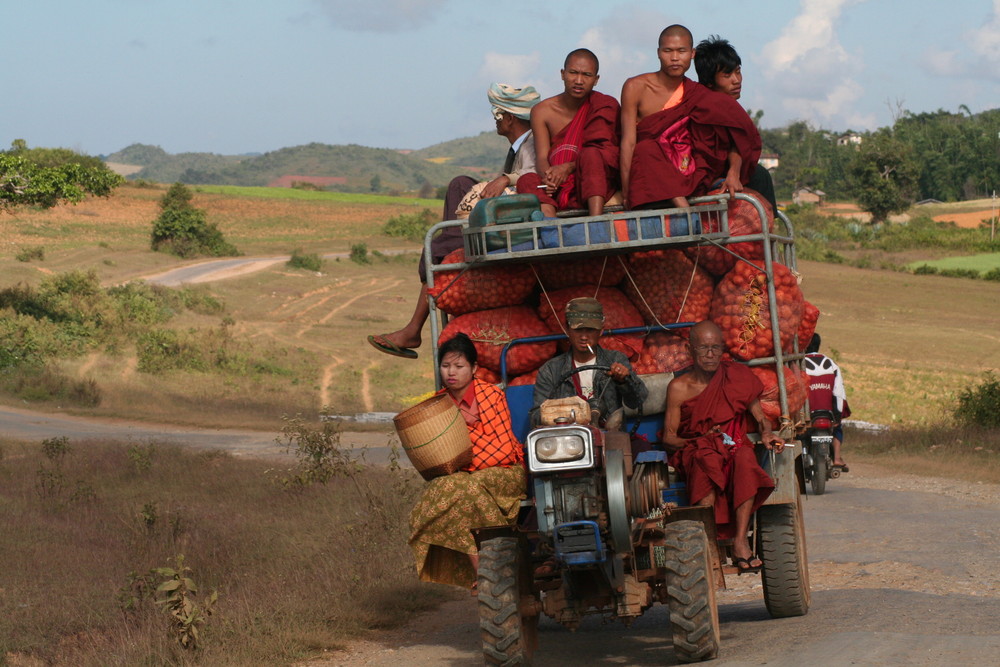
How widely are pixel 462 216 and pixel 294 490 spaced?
300 inches

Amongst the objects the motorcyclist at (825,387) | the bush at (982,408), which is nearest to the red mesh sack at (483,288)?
the motorcyclist at (825,387)

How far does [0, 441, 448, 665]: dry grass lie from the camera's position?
7.90 meters

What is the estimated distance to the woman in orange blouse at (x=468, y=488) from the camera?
6562mm

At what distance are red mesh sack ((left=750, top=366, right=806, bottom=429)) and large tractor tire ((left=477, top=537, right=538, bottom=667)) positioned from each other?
6.24 ft

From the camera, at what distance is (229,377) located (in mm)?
32719

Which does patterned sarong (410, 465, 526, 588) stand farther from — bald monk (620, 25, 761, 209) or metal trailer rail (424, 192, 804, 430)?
bald monk (620, 25, 761, 209)

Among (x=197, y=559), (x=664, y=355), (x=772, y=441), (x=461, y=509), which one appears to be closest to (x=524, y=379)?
(x=664, y=355)

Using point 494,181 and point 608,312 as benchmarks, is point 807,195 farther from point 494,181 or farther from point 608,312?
point 608,312

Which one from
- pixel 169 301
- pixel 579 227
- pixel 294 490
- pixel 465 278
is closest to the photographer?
pixel 579 227

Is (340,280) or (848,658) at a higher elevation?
(340,280)

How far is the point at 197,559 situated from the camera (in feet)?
36.8

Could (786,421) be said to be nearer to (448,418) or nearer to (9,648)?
(448,418)

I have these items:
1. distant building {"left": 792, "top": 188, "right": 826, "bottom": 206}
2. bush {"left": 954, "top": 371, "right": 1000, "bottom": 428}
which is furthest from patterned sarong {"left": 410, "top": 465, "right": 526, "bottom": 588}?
distant building {"left": 792, "top": 188, "right": 826, "bottom": 206}

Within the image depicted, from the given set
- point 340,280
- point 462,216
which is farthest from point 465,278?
point 340,280
